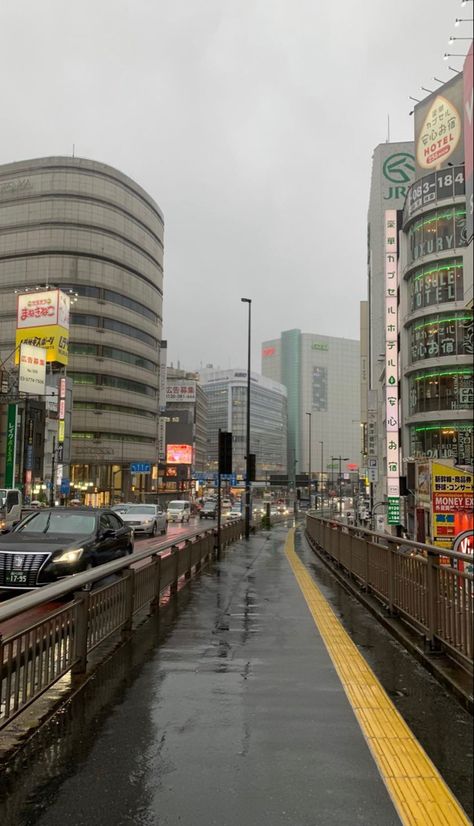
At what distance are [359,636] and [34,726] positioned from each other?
14.3 ft

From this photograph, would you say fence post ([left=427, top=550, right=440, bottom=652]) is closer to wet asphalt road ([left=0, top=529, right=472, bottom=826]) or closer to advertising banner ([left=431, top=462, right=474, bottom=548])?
wet asphalt road ([left=0, top=529, right=472, bottom=826])

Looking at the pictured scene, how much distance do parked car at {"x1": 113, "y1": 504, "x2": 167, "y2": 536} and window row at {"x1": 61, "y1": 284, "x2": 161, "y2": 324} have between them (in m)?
57.3

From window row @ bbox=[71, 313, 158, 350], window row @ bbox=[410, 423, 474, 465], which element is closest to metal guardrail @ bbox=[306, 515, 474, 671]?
window row @ bbox=[410, 423, 474, 465]

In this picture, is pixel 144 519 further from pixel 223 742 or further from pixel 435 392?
pixel 223 742

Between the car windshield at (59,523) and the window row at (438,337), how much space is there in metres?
31.6

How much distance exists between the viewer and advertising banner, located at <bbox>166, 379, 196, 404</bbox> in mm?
145875

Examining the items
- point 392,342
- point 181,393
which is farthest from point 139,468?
point 181,393

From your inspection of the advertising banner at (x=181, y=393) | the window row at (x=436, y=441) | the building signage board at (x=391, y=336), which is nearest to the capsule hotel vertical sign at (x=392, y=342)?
the building signage board at (x=391, y=336)

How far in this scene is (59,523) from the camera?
1116 cm

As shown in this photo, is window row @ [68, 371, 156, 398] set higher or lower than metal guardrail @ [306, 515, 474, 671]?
higher

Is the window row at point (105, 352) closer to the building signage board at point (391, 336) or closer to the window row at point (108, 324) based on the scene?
the window row at point (108, 324)

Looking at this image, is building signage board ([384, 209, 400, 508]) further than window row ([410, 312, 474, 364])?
Yes

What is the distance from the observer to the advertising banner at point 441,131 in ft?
129

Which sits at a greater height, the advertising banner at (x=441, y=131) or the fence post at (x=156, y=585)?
the advertising banner at (x=441, y=131)
